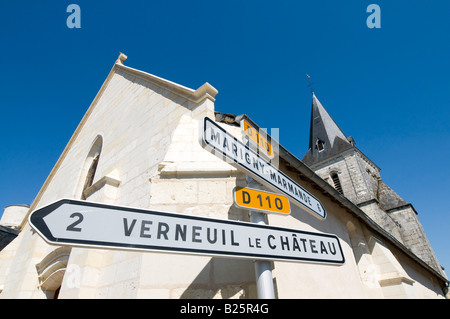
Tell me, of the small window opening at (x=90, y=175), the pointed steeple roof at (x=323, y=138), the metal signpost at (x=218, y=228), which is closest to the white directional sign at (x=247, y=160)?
the metal signpost at (x=218, y=228)

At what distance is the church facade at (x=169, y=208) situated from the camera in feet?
8.79

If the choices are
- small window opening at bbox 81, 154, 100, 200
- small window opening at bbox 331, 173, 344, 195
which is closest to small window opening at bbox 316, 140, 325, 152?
A: small window opening at bbox 331, 173, 344, 195

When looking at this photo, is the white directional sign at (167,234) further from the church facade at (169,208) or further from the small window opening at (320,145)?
the small window opening at (320,145)

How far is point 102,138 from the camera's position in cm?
712

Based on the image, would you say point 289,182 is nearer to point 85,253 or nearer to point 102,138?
point 85,253

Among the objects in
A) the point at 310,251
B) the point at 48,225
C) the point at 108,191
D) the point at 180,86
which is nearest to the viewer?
the point at 48,225

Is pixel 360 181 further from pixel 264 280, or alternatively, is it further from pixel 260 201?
pixel 264 280

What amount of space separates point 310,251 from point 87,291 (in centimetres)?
325

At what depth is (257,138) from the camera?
2203 millimetres

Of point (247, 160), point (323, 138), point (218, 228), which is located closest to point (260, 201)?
point (247, 160)

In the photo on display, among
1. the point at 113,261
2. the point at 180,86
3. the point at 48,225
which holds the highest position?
the point at 180,86

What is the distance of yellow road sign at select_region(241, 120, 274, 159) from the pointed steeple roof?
25.9m
